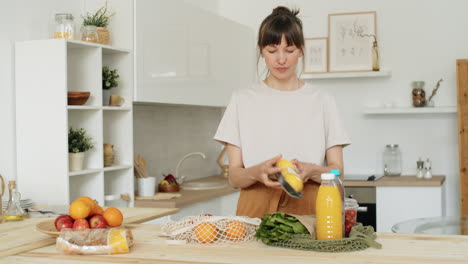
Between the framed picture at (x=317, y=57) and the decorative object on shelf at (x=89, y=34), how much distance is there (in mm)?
2281

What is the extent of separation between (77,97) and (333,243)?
190cm

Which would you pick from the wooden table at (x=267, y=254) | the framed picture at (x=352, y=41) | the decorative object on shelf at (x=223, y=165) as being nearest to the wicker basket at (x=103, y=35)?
the wooden table at (x=267, y=254)

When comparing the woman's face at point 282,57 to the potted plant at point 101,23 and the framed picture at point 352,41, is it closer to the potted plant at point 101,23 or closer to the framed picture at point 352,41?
the potted plant at point 101,23

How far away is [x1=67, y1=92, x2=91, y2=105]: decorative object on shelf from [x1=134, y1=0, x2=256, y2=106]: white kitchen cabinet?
405 millimetres

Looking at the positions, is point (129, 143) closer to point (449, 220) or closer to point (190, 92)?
point (190, 92)

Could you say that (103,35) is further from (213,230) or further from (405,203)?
(405,203)

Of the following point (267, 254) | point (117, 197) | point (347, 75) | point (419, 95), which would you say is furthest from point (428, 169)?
point (267, 254)

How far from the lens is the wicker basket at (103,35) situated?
3482 mm

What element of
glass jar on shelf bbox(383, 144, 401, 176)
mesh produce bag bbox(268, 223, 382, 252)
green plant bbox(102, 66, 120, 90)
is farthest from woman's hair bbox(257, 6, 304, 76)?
glass jar on shelf bbox(383, 144, 401, 176)

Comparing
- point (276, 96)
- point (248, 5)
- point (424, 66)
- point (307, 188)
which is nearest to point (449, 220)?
point (307, 188)

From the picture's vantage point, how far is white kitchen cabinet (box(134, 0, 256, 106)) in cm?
368

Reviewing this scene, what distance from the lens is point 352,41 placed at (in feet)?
16.9

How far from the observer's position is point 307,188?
2191 millimetres

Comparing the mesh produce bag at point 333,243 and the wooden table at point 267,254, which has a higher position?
the mesh produce bag at point 333,243
